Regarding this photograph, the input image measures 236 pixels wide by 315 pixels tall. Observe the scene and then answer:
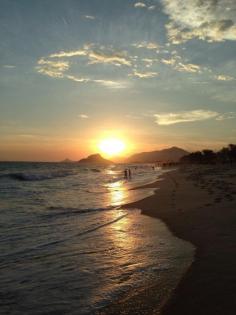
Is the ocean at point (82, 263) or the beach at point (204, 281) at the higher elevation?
the beach at point (204, 281)

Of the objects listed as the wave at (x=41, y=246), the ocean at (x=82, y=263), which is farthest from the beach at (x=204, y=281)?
the wave at (x=41, y=246)

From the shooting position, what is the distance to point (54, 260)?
7.79m

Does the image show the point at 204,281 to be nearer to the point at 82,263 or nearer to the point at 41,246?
the point at 82,263

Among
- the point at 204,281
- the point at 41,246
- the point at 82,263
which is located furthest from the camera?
the point at 41,246

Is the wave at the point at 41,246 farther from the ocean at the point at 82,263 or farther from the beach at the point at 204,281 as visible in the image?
the beach at the point at 204,281

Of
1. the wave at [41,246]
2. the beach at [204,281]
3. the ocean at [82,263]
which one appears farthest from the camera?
the wave at [41,246]

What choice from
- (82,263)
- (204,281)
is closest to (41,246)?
(82,263)

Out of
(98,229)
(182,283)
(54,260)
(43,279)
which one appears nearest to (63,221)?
(98,229)

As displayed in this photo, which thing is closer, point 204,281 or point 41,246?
point 204,281

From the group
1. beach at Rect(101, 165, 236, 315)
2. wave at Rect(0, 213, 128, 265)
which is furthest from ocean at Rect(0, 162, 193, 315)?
beach at Rect(101, 165, 236, 315)

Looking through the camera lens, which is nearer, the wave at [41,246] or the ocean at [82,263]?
the ocean at [82,263]

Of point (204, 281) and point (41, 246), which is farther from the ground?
point (204, 281)

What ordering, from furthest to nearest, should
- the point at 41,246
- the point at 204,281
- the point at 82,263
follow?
the point at 41,246, the point at 82,263, the point at 204,281

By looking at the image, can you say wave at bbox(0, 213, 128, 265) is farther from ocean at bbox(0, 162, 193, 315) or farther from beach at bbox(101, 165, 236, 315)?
beach at bbox(101, 165, 236, 315)
